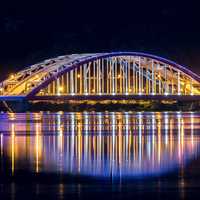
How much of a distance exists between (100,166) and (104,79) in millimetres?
94371

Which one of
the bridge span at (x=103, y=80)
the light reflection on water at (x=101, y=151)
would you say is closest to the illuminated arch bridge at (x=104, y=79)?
the bridge span at (x=103, y=80)

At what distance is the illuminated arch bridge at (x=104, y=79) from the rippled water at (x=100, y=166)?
6729 cm

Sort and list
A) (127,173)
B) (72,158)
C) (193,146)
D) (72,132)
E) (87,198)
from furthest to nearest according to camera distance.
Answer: (72,132) → (193,146) → (72,158) → (127,173) → (87,198)

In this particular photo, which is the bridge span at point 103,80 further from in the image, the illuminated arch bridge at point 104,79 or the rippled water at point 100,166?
the rippled water at point 100,166

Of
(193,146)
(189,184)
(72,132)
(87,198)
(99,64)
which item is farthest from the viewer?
(99,64)

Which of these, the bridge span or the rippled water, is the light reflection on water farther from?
the bridge span

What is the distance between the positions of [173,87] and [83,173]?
97377 mm

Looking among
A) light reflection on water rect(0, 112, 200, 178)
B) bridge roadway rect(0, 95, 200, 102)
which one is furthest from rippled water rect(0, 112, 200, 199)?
bridge roadway rect(0, 95, 200, 102)

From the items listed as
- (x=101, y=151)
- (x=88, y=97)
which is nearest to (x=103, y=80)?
(x=88, y=97)

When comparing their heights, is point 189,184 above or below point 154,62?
below

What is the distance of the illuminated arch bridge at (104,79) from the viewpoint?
115 meters

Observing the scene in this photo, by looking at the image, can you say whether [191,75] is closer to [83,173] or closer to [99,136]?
[99,136]

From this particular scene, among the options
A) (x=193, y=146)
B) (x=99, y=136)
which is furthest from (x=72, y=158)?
(x=99, y=136)

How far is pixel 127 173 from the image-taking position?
98.5ft
